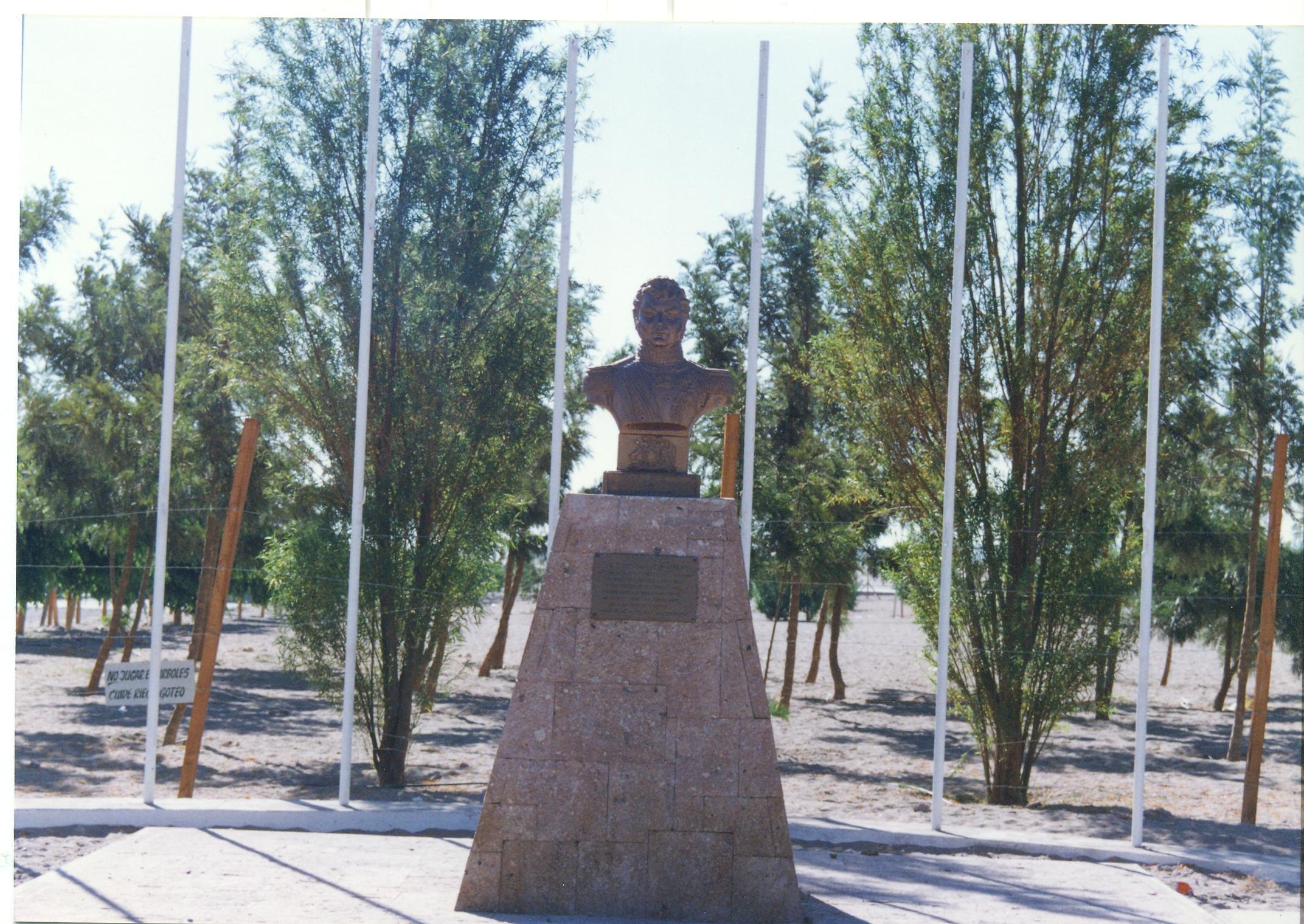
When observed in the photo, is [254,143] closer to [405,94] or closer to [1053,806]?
[405,94]

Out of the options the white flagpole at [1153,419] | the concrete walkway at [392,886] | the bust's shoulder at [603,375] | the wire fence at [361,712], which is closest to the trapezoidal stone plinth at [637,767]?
the concrete walkway at [392,886]

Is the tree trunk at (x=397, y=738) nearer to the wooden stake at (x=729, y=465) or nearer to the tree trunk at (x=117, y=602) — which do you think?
the wooden stake at (x=729, y=465)

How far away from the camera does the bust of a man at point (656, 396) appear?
5.30 meters

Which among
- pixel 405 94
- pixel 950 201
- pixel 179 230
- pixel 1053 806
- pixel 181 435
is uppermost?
pixel 405 94

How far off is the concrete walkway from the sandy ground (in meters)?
0.54

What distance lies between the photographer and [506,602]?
14703mm

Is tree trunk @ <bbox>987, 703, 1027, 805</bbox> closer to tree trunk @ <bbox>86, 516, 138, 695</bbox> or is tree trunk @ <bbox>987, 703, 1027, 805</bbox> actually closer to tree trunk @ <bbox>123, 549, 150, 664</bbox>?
tree trunk @ <bbox>86, 516, 138, 695</bbox>

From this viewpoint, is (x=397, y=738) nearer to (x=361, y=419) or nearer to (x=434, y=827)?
(x=434, y=827)

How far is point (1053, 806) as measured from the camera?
8.34 m

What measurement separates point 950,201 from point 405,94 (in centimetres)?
378

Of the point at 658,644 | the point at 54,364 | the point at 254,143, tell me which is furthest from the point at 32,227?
the point at 658,644

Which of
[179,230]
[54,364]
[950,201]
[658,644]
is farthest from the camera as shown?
[54,364]

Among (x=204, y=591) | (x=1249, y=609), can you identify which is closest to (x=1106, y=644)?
(x=1249, y=609)

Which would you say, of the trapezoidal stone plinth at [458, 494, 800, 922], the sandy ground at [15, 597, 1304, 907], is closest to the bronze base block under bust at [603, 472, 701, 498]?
the trapezoidal stone plinth at [458, 494, 800, 922]
